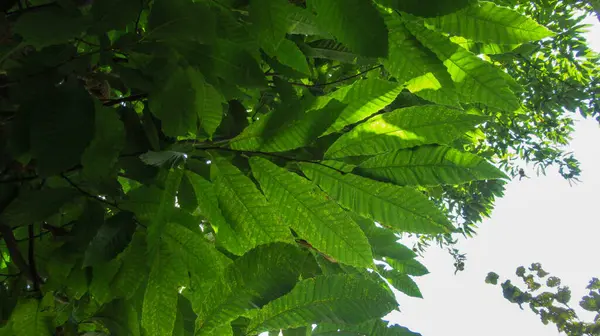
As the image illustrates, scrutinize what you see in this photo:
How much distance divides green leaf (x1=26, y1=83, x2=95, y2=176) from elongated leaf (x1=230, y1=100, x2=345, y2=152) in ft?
0.88

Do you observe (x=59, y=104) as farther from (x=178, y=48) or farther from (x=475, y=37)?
(x=475, y=37)

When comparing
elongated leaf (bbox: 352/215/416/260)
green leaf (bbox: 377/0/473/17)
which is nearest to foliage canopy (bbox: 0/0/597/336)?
green leaf (bbox: 377/0/473/17)

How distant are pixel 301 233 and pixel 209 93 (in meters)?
0.26

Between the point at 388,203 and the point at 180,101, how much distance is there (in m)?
0.36

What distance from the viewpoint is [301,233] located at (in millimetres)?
789

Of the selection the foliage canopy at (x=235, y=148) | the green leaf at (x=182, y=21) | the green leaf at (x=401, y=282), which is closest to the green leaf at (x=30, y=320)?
the foliage canopy at (x=235, y=148)

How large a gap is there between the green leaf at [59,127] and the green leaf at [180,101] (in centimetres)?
10

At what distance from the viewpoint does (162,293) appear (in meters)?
0.81

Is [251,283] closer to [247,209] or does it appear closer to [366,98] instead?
[247,209]

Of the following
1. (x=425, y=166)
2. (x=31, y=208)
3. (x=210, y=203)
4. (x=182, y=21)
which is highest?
(x=425, y=166)

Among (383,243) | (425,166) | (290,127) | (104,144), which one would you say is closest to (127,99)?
(104,144)

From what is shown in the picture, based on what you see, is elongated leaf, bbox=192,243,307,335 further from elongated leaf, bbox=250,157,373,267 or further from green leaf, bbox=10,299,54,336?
green leaf, bbox=10,299,54,336

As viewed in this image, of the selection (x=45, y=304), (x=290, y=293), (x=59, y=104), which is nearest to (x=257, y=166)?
(x=290, y=293)

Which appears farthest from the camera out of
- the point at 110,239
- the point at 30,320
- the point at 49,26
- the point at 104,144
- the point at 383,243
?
the point at 383,243
